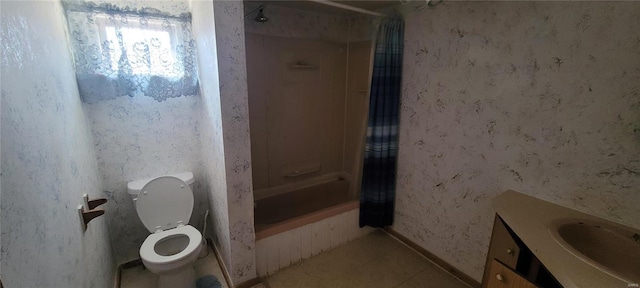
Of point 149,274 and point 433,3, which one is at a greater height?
point 433,3

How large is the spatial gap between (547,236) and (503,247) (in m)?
0.19

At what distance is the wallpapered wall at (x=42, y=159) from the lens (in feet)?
2.41

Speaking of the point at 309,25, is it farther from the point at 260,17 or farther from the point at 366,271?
the point at 366,271

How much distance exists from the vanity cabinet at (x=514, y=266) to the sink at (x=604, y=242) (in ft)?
0.44

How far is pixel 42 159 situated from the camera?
0.95m

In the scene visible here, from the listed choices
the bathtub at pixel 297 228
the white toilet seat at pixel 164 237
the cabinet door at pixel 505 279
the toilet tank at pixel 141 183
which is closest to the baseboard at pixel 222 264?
the bathtub at pixel 297 228

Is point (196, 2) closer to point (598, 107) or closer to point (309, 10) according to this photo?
point (309, 10)

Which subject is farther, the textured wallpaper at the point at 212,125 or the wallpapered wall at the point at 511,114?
the textured wallpaper at the point at 212,125

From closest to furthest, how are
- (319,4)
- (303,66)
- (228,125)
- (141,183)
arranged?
(228,125) → (141,183) → (319,4) → (303,66)

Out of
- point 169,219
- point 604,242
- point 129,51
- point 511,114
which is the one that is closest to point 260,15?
point 129,51

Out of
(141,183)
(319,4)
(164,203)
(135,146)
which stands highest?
(319,4)

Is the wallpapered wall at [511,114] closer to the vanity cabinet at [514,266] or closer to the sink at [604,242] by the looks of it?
the sink at [604,242]

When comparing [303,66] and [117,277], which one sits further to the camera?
[303,66]

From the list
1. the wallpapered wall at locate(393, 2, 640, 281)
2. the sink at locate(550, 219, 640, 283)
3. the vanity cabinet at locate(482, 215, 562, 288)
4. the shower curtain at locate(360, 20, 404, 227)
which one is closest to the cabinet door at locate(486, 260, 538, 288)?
the vanity cabinet at locate(482, 215, 562, 288)
